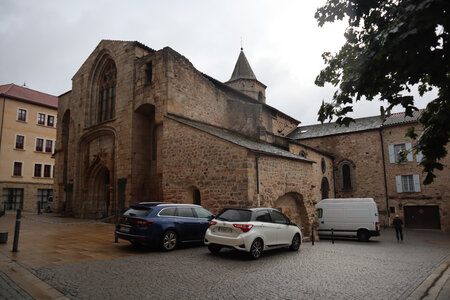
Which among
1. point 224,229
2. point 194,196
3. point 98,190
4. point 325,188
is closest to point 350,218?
point 194,196

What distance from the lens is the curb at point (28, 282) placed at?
180 inches

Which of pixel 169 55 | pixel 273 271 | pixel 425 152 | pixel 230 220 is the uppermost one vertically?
pixel 169 55

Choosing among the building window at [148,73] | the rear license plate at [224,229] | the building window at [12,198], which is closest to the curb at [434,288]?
the rear license plate at [224,229]

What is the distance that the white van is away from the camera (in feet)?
49.6

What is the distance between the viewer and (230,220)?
26.3 ft

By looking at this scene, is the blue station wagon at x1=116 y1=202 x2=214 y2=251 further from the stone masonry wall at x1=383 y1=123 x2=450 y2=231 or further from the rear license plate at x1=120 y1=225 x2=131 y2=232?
the stone masonry wall at x1=383 y1=123 x2=450 y2=231

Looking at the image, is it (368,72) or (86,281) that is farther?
(86,281)

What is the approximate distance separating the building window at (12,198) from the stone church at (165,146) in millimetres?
10558

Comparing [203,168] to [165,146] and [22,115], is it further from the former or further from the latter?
[22,115]

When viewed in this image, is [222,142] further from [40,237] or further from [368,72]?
[368,72]

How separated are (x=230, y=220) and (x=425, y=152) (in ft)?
16.3

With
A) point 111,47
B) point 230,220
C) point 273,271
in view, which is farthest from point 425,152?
point 111,47

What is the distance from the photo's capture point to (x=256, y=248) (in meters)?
7.76

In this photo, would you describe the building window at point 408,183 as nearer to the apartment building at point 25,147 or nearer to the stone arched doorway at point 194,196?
the stone arched doorway at point 194,196
